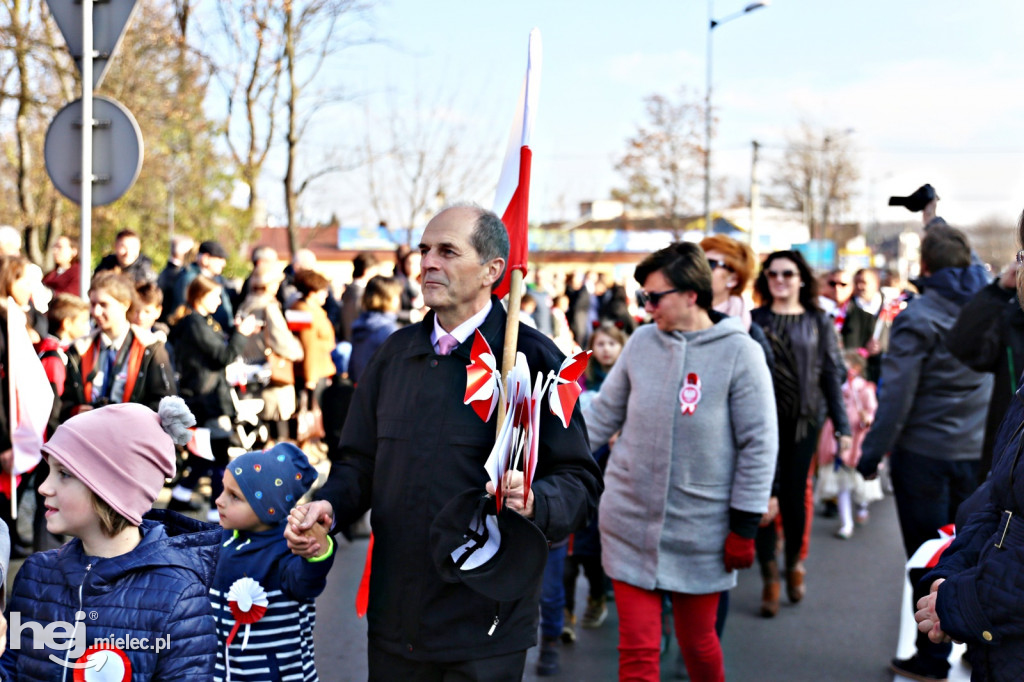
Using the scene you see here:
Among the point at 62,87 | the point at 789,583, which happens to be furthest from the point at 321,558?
the point at 62,87

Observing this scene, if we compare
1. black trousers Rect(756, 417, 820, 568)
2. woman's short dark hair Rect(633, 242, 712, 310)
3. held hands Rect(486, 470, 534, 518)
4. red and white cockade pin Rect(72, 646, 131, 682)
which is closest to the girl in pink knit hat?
red and white cockade pin Rect(72, 646, 131, 682)

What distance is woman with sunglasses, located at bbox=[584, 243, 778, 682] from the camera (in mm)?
4355

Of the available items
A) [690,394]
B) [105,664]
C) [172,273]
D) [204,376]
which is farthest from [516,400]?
[172,273]

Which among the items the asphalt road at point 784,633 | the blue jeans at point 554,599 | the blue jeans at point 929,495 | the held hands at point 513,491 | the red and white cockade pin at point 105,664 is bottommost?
the asphalt road at point 784,633

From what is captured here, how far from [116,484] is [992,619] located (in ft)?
7.23

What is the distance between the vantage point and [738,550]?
14.2ft

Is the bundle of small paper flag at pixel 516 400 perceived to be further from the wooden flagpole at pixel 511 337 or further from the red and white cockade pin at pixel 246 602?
the red and white cockade pin at pixel 246 602

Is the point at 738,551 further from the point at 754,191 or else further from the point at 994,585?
the point at 754,191

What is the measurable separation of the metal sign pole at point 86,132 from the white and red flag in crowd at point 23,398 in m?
0.82

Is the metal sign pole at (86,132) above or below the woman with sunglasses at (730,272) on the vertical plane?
above

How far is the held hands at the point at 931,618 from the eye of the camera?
2826mm

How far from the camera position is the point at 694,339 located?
450 centimetres

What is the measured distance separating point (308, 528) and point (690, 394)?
78.9 inches

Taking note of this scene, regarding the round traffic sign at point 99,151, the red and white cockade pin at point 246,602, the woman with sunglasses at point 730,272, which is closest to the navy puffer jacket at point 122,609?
the red and white cockade pin at point 246,602
